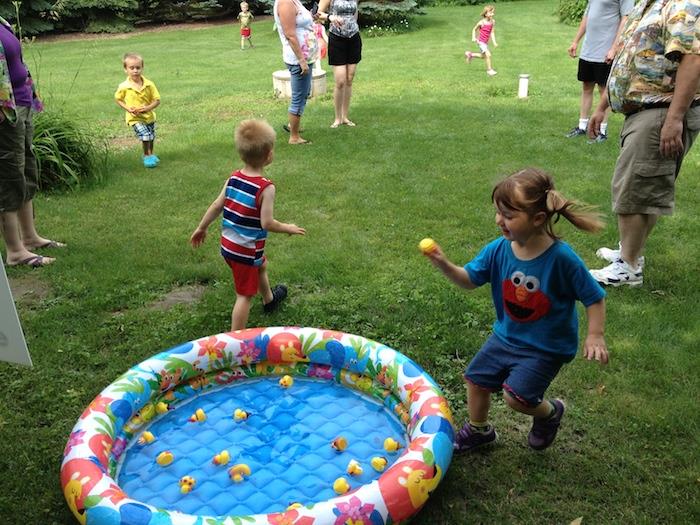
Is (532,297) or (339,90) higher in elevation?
(532,297)

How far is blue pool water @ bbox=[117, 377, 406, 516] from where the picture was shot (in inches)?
114

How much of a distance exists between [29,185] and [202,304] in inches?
67.4

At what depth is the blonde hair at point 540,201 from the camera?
2486 millimetres

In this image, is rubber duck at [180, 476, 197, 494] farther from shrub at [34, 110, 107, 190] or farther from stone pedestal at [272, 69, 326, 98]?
stone pedestal at [272, 69, 326, 98]

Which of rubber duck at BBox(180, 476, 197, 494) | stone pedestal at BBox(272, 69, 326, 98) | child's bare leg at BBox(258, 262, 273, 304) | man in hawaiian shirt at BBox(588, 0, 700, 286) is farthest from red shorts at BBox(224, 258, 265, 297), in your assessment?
stone pedestal at BBox(272, 69, 326, 98)

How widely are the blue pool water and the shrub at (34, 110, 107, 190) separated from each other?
3920mm

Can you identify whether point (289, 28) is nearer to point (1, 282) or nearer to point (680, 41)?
point (680, 41)

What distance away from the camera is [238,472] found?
9.83 ft

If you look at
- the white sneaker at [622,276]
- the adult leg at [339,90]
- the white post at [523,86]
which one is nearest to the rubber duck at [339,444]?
the white sneaker at [622,276]

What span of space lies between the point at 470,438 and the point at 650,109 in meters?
2.28

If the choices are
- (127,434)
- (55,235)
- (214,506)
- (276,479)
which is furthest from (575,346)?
(55,235)

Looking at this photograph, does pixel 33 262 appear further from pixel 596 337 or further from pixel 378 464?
pixel 596 337

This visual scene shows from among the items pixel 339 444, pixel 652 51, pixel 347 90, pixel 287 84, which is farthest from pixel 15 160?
pixel 287 84

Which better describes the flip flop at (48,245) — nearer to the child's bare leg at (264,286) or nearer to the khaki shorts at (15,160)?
the khaki shorts at (15,160)
